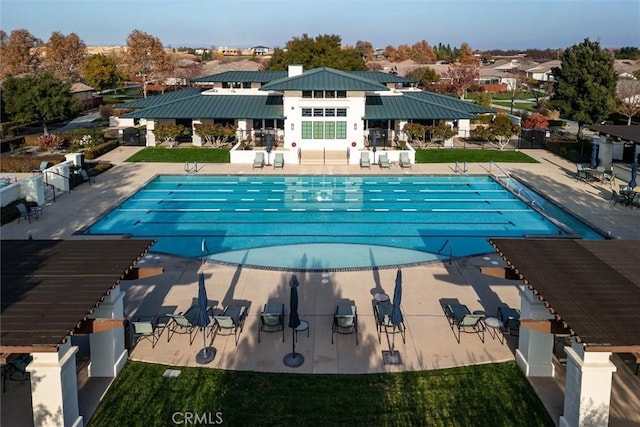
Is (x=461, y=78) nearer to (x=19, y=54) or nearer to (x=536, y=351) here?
(x=19, y=54)

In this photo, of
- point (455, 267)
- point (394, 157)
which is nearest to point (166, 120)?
point (394, 157)

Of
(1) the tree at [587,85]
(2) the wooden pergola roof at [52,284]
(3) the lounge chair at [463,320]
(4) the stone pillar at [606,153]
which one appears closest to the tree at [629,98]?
(1) the tree at [587,85]

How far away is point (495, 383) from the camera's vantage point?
11.9m

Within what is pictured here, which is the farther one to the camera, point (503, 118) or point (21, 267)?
point (503, 118)

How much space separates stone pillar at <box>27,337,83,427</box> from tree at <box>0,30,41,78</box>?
79604mm

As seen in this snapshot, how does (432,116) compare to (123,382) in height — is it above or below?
above

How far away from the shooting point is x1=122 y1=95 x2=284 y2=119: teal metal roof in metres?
39.0

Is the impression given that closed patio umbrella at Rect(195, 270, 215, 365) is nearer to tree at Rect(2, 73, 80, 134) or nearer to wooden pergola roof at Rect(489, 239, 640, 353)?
wooden pergola roof at Rect(489, 239, 640, 353)

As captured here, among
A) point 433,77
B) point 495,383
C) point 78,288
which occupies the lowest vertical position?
point 495,383

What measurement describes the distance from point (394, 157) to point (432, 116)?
206 inches

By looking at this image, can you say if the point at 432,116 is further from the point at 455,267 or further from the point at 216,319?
the point at 216,319
